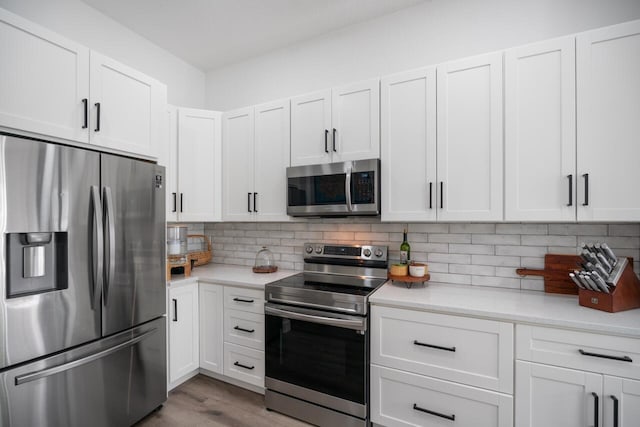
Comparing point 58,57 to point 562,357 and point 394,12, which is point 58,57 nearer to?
point 394,12

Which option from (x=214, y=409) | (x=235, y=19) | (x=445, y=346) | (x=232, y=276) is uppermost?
(x=235, y=19)

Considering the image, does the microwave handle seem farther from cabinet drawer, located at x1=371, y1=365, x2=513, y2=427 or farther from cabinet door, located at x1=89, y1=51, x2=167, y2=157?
cabinet door, located at x1=89, y1=51, x2=167, y2=157

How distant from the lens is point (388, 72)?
248 centimetres

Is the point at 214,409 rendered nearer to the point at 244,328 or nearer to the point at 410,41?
the point at 244,328

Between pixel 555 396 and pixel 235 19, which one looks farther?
pixel 235 19

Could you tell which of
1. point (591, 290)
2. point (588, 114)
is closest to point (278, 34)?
point (588, 114)

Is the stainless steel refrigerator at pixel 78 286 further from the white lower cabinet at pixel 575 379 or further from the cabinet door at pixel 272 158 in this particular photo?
the white lower cabinet at pixel 575 379

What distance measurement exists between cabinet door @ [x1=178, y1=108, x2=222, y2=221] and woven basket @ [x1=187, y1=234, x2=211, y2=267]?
1.67 feet

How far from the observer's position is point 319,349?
6.59 feet

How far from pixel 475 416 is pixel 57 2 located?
153 inches

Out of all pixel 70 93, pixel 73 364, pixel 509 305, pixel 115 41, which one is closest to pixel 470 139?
pixel 509 305

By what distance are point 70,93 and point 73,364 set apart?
4.97ft

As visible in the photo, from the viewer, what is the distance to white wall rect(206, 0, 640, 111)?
6.42 feet

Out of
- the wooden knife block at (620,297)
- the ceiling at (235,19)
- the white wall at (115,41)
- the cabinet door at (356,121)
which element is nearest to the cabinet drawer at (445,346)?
the wooden knife block at (620,297)
